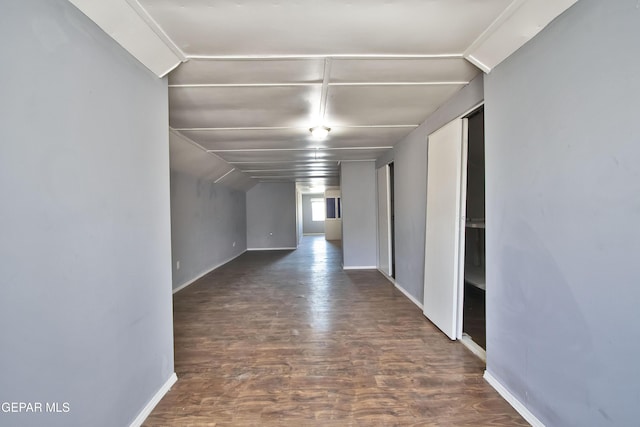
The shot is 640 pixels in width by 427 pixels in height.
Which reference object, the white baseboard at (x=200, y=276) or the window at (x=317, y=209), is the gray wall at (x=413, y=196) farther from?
the window at (x=317, y=209)

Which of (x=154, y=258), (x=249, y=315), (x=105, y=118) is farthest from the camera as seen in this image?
(x=249, y=315)

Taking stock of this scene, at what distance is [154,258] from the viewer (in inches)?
70.8

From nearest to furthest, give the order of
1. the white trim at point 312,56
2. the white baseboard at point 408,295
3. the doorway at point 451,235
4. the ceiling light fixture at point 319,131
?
the white trim at point 312,56 < the doorway at point 451,235 < the ceiling light fixture at point 319,131 < the white baseboard at point 408,295

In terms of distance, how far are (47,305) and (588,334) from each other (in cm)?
229

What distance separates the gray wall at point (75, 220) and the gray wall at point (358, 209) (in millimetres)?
4275

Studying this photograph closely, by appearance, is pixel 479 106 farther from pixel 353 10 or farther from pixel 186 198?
pixel 186 198

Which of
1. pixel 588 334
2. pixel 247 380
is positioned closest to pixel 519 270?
pixel 588 334

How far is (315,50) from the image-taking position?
5.78ft

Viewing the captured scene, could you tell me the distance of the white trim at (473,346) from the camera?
7.45ft

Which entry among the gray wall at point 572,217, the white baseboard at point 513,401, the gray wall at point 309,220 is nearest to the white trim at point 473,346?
the white baseboard at point 513,401

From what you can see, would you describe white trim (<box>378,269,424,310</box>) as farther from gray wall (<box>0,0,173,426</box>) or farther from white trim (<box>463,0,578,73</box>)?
gray wall (<box>0,0,173,426</box>)

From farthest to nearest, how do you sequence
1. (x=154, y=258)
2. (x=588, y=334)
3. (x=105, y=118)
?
(x=154, y=258) < (x=105, y=118) < (x=588, y=334)

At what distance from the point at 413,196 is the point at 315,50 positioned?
233cm

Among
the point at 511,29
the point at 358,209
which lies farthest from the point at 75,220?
the point at 358,209
